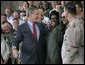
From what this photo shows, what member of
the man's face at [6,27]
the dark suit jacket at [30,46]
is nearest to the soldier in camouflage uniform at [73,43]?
the dark suit jacket at [30,46]

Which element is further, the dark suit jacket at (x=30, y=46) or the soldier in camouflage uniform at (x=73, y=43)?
the dark suit jacket at (x=30, y=46)

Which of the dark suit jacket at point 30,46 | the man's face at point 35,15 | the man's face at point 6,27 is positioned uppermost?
the man's face at point 35,15

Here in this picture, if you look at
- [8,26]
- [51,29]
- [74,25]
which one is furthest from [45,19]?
[74,25]

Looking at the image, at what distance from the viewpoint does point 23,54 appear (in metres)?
8.48

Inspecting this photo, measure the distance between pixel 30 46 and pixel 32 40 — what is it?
0.39ft

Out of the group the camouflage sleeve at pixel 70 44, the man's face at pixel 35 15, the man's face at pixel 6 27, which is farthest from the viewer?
the man's face at pixel 6 27

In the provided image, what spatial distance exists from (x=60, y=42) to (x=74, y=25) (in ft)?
2.67

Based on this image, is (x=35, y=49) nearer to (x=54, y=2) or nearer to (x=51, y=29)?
(x=51, y=29)

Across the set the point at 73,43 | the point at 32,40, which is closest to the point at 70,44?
the point at 73,43

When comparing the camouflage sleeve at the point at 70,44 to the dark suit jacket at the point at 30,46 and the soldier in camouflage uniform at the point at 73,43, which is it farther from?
the dark suit jacket at the point at 30,46

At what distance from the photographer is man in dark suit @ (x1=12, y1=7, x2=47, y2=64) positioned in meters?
8.39

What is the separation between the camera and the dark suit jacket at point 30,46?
8.39 metres

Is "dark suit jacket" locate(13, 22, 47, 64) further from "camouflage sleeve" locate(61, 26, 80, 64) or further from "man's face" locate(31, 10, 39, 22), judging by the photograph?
"camouflage sleeve" locate(61, 26, 80, 64)

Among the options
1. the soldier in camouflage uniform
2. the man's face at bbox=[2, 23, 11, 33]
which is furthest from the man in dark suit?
the man's face at bbox=[2, 23, 11, 33]
